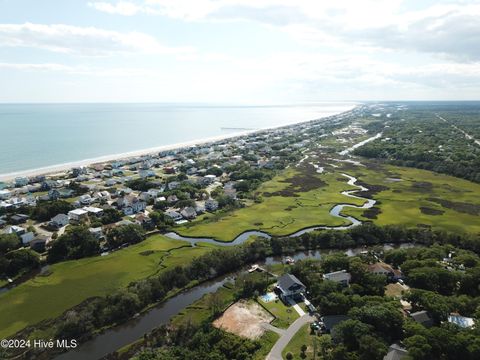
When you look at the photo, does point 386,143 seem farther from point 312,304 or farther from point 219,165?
point 312,304

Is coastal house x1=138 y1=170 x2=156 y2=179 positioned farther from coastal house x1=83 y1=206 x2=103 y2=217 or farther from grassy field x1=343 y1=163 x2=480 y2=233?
grassy field x1=343 y1=163 x2=480 y2=233

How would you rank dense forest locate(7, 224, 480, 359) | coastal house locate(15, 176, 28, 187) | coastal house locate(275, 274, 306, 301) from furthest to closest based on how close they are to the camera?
coastal house locate(15, 176, 28, 187) < coastal house locate(275, 274, 306, 301) < dense forest locate(7, 224, 480, 359)

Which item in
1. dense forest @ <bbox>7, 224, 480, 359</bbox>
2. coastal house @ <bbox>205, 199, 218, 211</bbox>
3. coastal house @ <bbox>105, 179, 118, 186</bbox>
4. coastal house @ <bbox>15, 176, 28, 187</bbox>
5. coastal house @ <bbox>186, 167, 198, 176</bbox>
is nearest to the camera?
dense forest @ <bbox>7, 224, 480, 359</bbox>

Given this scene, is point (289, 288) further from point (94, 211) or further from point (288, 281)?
point (94, 211)

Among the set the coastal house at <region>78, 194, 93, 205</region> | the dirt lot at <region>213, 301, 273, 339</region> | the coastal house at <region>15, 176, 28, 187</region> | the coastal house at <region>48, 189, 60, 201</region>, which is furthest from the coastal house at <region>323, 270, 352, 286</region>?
the coastal house at <region>15, 176, 28, 187</region>

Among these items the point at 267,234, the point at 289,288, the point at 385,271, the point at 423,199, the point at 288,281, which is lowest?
the point at 267,234

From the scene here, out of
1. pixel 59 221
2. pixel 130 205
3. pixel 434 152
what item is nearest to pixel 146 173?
pixel 130 205

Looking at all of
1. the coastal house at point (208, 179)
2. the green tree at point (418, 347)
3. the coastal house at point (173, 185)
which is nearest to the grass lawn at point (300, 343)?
the green tree at point (418, 347)
